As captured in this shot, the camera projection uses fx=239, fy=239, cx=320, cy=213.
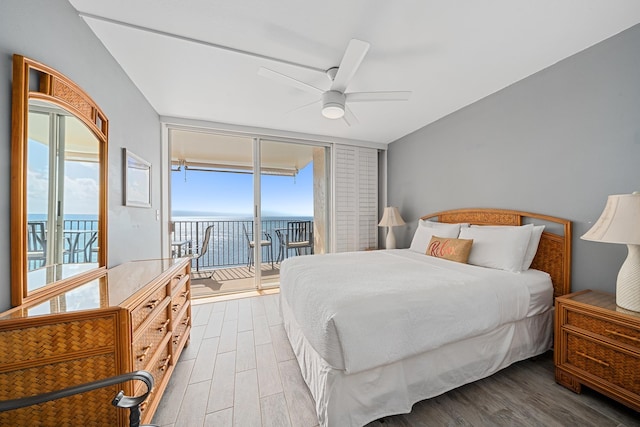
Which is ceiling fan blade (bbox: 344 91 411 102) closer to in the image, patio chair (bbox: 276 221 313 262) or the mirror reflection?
the mirror reflection

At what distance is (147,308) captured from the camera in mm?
1330

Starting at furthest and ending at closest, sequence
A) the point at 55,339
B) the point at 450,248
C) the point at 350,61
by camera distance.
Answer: the point at 450,248, the point at 350,61, the point at 55,339

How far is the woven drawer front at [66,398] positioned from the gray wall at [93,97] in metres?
0.32

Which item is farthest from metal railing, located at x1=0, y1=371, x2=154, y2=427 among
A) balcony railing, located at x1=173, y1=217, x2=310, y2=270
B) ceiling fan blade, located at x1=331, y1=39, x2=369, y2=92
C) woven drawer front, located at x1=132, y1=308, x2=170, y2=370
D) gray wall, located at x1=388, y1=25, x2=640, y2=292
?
balcony railing, located at x1=173, y1=217, x2=310, y2=270

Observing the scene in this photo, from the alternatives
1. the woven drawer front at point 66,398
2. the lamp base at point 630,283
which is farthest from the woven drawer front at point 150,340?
the lamp base at point 630,283

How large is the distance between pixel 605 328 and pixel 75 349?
9.14 feet

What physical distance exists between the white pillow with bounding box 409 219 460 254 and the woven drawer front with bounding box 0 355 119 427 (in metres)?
2.94

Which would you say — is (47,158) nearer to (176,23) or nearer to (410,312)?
(176,23)

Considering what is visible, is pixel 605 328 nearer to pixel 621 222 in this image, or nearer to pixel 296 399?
pixel 621 222

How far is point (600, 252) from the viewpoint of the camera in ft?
6.12

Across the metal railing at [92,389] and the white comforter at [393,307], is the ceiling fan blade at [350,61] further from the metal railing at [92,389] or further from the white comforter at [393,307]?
the metal railing at [92,389]

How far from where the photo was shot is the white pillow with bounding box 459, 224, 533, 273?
206cm

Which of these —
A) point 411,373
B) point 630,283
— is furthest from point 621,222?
point 411,373

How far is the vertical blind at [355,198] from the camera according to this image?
4184 mm
